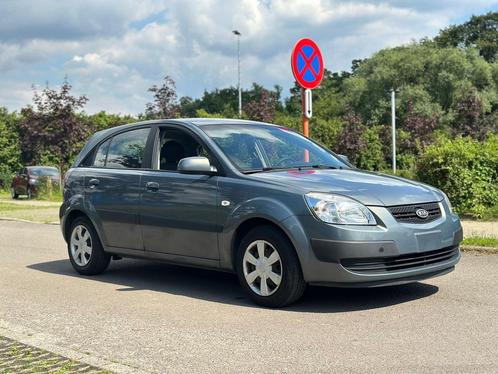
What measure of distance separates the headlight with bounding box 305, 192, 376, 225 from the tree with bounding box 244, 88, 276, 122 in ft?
87.4

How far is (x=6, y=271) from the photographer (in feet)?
29.6

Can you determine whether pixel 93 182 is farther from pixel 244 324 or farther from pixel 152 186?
pixel 244 324

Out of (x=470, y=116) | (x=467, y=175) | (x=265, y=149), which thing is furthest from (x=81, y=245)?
(x=470, y=116)

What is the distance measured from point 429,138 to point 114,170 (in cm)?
2754

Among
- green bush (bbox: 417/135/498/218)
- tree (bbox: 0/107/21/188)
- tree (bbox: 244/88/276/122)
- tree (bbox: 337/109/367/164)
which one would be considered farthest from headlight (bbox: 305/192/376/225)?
tree (bbox: 0/107/21/188)

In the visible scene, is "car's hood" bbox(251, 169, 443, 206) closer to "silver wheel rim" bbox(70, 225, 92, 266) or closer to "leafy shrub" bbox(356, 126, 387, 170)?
"silver wheel rim" bbox(70, 225, 92, 266)

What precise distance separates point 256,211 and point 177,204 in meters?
1.10

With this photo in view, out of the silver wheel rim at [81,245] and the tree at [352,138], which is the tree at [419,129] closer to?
the tree at [352,138]

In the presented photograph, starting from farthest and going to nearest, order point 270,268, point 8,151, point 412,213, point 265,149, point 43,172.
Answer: point 8,151, point 43,172, point 265,149, point 270,268, point 412,213

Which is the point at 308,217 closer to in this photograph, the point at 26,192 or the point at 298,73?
the point at 298,73

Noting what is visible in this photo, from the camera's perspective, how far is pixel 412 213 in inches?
237

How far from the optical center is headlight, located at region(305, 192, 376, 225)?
5809 millimetres

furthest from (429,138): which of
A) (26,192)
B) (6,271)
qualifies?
(6,271)

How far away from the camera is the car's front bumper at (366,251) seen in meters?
5.75
